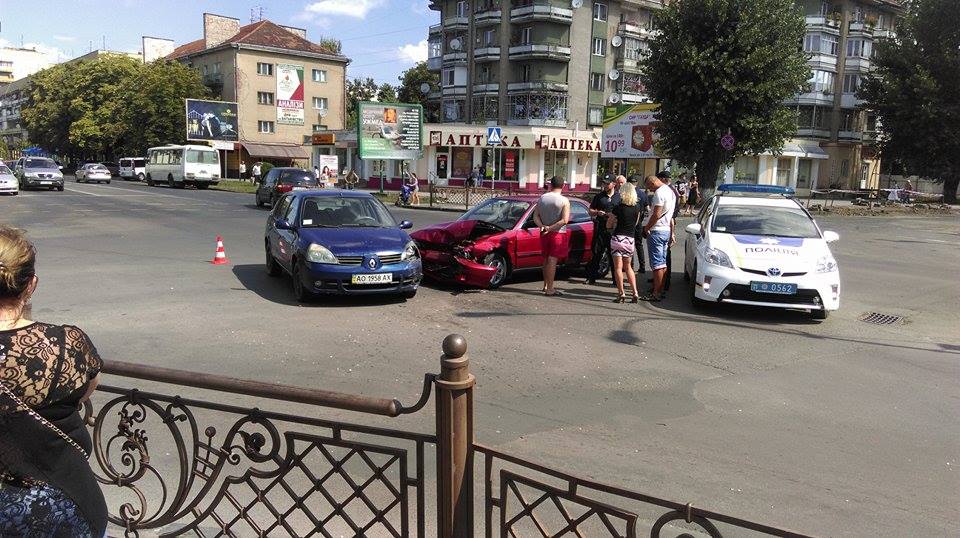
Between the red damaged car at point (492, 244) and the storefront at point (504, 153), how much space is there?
34.7 meters

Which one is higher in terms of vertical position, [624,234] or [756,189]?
[756,189]

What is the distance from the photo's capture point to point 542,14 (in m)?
52.9

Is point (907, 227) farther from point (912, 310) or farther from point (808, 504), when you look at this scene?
point (808, 504)

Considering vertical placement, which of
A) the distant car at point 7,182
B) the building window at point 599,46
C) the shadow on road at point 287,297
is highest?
the building window at point 599,46

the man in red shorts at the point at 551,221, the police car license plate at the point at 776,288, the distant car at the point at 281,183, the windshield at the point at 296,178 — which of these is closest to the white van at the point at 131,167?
the distant car at the point at 281,183

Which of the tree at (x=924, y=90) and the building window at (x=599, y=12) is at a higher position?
the building window at (x=599, y=12)

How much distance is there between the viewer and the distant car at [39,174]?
3428 centimetres

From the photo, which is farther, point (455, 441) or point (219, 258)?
point (219, 258)

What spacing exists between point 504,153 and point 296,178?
23762 mm

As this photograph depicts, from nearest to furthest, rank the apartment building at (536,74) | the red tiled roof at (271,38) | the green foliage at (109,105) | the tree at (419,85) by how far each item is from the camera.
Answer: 1. the apartment building at (536,74)
2. the green foliage at (109,105)
3. the red tiled roof at (271,38)
4. the tree at (419,85)

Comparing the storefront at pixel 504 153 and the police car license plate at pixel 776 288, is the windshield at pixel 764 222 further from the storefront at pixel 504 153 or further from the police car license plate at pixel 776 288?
the storefront at pixel 504 153

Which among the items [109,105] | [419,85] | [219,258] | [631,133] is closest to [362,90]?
[419,85]

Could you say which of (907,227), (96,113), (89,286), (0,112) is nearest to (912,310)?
(89,286)

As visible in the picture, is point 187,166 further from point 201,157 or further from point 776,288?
point 776,288
